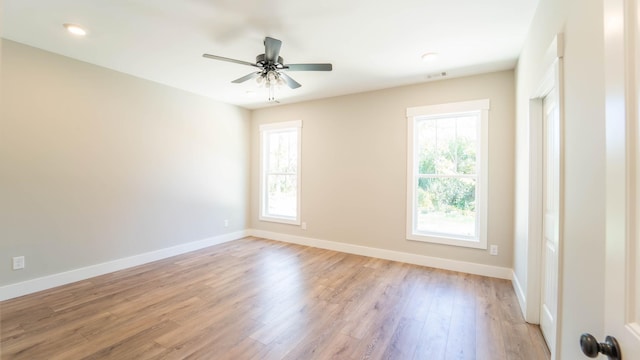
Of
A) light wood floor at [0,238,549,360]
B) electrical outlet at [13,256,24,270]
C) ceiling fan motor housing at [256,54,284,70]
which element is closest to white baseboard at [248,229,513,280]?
light wood floor at [0,238,549,360]

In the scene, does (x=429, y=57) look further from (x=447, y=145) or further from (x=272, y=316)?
(x=272, y=316)

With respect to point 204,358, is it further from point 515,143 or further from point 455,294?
point 515,143

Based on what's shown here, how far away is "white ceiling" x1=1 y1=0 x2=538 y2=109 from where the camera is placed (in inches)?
A: 86.4

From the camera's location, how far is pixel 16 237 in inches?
111

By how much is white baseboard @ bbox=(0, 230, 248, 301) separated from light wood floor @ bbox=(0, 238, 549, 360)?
12 cm

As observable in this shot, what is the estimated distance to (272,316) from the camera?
2.49 m

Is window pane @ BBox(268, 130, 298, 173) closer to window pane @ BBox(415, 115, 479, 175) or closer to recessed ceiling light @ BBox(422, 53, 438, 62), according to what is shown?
window pane @ BBox(415, 115, 479, 175)

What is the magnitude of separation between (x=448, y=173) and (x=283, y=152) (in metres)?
3.09

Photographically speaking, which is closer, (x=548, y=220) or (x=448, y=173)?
(x=548, y=220)

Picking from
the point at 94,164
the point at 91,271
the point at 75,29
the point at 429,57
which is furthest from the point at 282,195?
the point at 75,29

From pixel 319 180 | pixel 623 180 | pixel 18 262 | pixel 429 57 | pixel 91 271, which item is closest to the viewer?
pixel 623 180

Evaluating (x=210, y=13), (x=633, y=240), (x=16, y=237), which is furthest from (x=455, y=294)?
(x=16, y=237)

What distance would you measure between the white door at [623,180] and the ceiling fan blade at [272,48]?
7.53 feet

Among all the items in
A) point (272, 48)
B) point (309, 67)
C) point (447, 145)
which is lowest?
point (447, 145)
